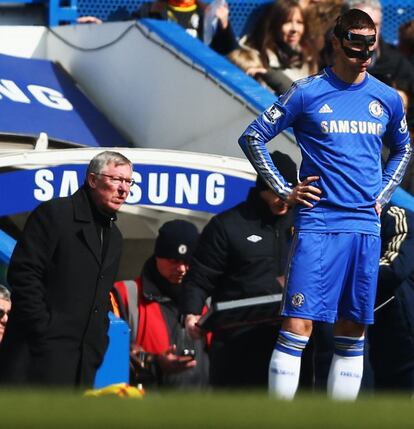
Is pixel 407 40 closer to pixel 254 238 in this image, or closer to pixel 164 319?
pixel 164 319

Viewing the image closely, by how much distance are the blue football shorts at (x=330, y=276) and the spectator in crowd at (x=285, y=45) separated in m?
4.98

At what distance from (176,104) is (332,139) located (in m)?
4.47

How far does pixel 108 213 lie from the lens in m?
5.90

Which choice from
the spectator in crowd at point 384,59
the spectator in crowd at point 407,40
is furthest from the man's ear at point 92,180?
the spectator in crowd at point 407,40

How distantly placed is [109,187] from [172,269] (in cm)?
163

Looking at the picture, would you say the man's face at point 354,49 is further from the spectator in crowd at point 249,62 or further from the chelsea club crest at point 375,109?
the spectator in crowd at point 249,62

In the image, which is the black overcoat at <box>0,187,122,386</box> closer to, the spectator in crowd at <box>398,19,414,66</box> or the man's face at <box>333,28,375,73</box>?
the man's face at <box>333,28,375,73</box>

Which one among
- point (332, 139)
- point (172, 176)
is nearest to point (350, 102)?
point (332, 139)

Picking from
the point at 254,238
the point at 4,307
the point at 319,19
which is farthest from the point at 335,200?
the point at 319,19

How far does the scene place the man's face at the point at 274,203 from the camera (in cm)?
654

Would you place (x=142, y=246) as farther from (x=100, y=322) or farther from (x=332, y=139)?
(x=332, y=139)

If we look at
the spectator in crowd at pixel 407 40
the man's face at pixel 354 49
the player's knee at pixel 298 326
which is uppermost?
the spectator in crowd at pixel 407 40

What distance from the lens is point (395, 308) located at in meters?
6.34

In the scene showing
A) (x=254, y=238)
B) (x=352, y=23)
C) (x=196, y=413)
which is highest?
(x=352, y=23)
